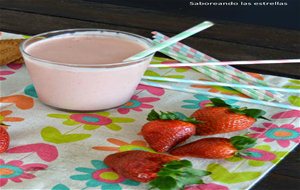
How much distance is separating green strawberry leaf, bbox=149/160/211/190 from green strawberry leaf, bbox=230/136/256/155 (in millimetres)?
115

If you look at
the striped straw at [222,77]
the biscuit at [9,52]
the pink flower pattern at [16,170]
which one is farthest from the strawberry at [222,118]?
the biscuit at [9,52]

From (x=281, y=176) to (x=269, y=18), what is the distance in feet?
5.22

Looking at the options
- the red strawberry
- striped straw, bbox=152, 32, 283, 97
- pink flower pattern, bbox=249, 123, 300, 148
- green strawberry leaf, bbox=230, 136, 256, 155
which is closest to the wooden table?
striped straw, bbox=152, 32, 283, 97

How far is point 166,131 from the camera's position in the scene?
2.91 feet

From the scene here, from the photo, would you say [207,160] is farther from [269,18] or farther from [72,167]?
[269,18]

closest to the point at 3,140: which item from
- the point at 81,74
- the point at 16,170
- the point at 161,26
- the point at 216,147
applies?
the point at 16,170

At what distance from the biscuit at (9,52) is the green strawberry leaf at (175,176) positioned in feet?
1.73

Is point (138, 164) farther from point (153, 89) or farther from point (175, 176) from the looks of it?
point (153, 89)

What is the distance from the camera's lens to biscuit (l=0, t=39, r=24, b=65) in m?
1.19

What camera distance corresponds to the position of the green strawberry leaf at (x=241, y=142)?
88cm

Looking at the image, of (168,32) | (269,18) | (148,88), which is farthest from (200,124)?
(269,18)

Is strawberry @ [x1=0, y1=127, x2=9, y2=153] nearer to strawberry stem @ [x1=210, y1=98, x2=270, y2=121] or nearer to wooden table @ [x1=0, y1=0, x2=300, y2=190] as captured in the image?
strawberry stem @ [x1=210, y1=98, x2=270, y2=121]

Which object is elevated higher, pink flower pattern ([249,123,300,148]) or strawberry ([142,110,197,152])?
strawberry ([142,110,197,152])

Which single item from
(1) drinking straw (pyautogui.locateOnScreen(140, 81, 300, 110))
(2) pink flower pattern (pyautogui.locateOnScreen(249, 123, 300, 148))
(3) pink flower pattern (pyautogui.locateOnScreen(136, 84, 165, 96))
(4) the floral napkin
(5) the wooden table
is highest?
(5) the wooden table
